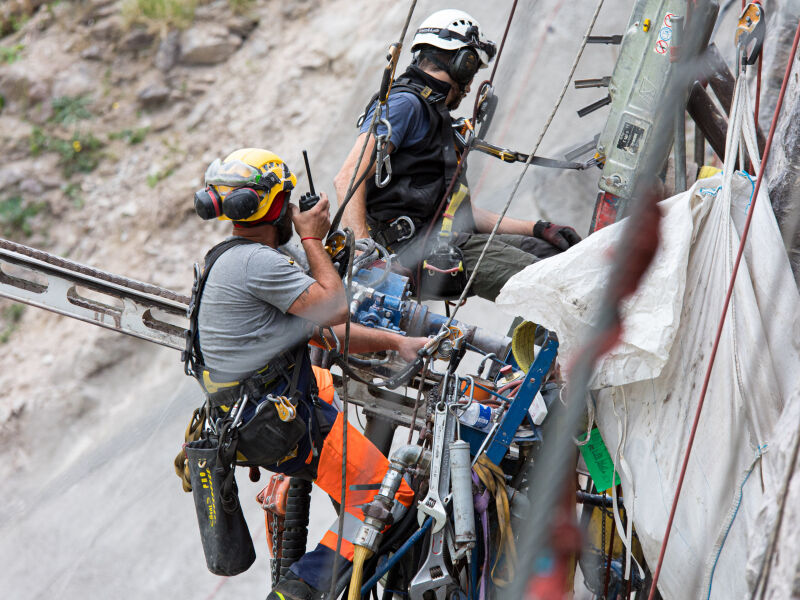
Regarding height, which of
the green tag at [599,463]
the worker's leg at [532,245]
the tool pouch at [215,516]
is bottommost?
the tool pouch at [215,516]

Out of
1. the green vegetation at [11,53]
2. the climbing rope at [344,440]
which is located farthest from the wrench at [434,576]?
the green vegetation at [11,53]

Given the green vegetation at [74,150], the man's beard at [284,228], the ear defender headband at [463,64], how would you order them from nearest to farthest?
the man's beard at [284,228] < the ear defender headband at [463,64] < the green vegetation at [74,150]

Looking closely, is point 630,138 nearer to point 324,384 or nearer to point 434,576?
point 324,384

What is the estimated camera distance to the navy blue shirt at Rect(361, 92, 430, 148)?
4.09 m

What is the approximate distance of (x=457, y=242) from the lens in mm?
4453

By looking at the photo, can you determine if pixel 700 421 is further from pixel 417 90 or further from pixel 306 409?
pixel 417 90

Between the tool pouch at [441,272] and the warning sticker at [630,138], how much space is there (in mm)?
1082

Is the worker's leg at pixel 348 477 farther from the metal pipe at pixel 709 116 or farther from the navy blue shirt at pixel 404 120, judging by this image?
the metal pipe at pixel 709 116

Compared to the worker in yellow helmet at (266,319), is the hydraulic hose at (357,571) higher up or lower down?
lower down

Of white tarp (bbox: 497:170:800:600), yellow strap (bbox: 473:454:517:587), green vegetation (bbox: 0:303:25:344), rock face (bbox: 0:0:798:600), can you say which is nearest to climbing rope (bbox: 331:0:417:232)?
white tarp (bbox: 497:170:800:600)

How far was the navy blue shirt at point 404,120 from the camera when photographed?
161 inches

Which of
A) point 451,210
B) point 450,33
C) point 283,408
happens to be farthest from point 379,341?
point 450,33

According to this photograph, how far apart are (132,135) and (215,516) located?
7.63 metres

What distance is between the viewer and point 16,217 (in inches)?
384
